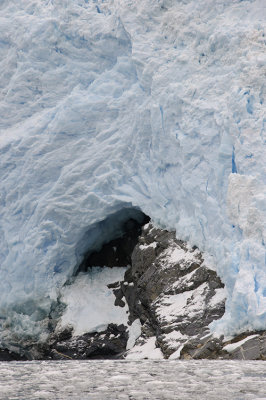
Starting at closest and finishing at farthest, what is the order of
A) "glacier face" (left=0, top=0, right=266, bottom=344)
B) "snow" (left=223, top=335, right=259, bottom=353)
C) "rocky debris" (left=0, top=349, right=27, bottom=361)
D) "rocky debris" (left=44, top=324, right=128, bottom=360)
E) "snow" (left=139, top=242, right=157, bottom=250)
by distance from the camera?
"snow" (left=223, top=335, right=259, bottom=353)
"glacier face" (left=0, top=0, right=266, bottom=344)
"snow" (left=139, top=242, right=157, bottom=250)
"rocky debris" (left=44, top=324, right=128, bottom=360)
"rocky debris" (left=0, top=349, right=27, bottom=361)

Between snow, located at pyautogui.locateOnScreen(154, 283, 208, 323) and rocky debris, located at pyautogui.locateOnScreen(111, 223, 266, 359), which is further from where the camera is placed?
snow, located at pyautogui.locateOnScreen(154, 283, 208, 323)

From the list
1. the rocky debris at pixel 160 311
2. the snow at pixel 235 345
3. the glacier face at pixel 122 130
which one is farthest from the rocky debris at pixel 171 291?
the snow at pixel 235 345

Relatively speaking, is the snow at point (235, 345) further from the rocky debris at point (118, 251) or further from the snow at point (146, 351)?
the rocky debris at point (118, 251)

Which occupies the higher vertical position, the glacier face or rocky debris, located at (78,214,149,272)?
the glacier face

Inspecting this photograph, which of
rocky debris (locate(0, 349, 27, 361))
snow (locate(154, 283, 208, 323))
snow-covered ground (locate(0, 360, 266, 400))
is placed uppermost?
snow (locate(154, 283, 208, 323))

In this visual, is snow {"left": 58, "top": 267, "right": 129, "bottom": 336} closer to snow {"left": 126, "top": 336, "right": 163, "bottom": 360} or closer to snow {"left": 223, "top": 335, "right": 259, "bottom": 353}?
snow {"left": 126, "top": 336, "right": 163, "bottom": 360}

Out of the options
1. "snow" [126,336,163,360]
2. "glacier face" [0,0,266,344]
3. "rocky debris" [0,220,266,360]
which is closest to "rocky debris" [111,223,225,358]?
"rocky debris" [0,220,266,360]

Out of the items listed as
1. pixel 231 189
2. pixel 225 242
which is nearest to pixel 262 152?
pixel 231 189
